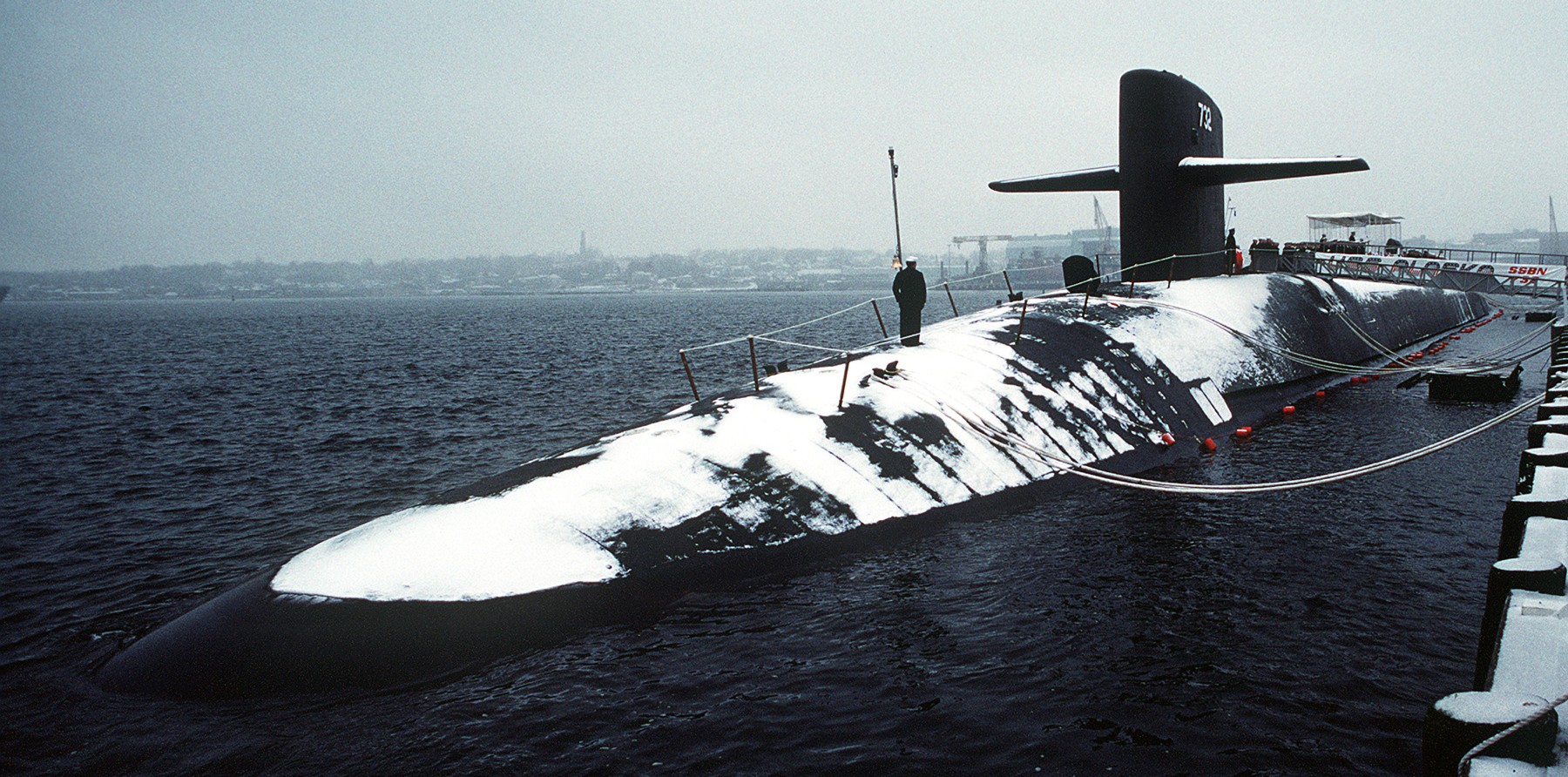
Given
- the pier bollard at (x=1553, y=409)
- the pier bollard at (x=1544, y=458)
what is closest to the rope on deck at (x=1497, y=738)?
the pier bollard at (x=1544, y=458)

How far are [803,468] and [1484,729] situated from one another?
8016 millimetres

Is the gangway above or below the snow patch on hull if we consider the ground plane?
above

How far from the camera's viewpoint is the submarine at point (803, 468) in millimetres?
7926

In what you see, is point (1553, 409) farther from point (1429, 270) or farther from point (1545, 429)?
point (1429, 270)

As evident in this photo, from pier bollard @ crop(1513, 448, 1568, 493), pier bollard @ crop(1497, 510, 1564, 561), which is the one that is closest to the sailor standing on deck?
pier bollard @ crop(1513, 448, 1568, 493)

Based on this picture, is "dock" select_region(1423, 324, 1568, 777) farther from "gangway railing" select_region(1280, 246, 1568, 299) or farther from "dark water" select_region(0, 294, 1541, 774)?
"gangway railing" select_region(1280, 246, 1568, 299)

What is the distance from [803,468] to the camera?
35.7ft

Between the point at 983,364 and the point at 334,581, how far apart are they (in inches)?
377

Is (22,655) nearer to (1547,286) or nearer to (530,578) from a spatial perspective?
(530,578)

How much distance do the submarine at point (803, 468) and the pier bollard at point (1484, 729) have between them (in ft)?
22.2

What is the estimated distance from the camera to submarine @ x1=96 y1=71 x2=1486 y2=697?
7.93 m

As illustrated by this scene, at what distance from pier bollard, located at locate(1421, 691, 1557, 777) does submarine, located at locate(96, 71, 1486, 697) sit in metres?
6.76

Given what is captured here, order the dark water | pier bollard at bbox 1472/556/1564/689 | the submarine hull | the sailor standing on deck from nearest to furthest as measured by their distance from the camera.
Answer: pier bollard at bbox 1472/556/1564/689
the dark water
the submarine hull
the sailor standing on deck

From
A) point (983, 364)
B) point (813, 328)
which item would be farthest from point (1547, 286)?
point (983, 364)
